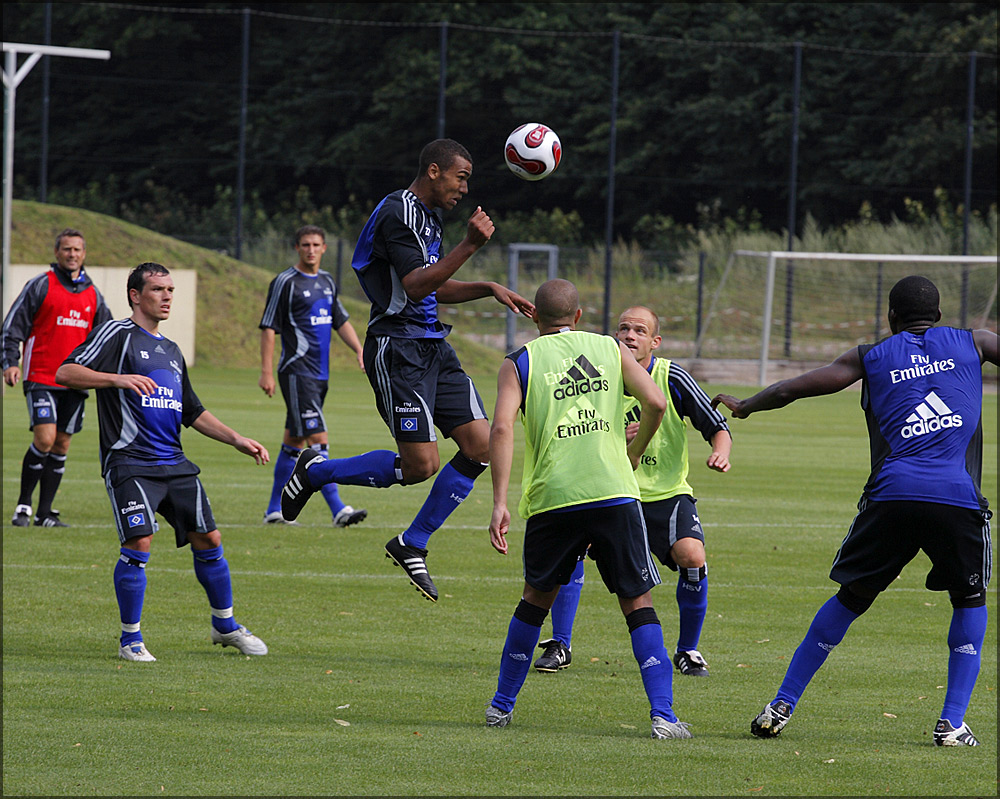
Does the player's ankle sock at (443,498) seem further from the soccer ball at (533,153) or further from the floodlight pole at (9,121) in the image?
the floodlight pole at (9,121)

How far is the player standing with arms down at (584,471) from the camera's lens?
5.82m

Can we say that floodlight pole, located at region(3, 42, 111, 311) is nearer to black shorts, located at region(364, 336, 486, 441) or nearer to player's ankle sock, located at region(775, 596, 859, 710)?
black shorts, located at region(364, 336, 486, 441)

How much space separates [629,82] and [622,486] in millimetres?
41311

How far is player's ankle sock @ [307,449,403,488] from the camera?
26.1ft

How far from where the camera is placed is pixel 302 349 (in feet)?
40.7

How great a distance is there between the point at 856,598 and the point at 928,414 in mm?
827

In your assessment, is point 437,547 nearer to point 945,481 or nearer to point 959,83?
point 945,481

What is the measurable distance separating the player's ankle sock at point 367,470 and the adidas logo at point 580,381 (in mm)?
2247

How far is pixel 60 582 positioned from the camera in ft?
31.0

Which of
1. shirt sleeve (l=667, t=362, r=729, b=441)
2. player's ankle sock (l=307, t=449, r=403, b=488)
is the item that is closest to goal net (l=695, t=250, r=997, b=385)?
player's ankle sock (l=307, t=449, r=403, b=488)

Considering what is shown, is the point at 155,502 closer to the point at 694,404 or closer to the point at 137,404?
the point at 137,404

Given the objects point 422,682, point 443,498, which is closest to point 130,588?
point 422,682

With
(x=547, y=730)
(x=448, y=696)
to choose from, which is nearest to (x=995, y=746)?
(x=547, y=730)

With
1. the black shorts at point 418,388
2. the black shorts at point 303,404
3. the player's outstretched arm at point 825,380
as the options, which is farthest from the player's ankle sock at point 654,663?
the black shorts at point 303,404
